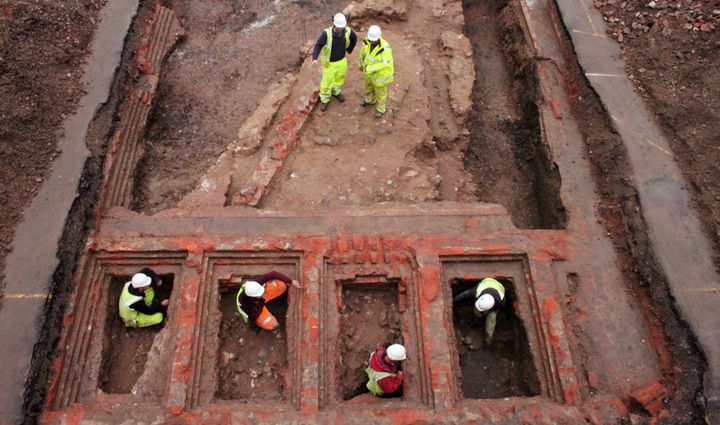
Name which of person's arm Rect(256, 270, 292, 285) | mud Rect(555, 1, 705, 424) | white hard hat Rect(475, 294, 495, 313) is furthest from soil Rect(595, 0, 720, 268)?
person's arm Rect(256, 270, 292, 285)

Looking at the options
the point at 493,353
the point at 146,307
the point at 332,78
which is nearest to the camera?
the point at 146,307

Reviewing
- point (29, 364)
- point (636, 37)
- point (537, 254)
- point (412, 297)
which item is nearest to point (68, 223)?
point (29, 364)

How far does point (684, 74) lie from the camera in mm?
6730

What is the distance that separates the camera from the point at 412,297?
526 centimetres

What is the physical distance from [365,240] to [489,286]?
1.45 m

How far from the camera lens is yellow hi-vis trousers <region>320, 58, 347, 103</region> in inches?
253

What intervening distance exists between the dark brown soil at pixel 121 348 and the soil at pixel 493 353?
3472mm

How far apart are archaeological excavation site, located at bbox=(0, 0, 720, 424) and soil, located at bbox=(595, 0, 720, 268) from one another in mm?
45

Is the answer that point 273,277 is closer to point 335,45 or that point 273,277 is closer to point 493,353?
point 493,353

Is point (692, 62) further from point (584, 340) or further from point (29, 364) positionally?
point (29, 364)

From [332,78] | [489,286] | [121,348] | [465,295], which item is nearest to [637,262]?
[489,286]

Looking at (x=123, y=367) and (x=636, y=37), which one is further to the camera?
(x=636, y=37)

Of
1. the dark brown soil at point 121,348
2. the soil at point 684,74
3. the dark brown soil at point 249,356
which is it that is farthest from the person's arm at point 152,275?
the soil at point 684,74

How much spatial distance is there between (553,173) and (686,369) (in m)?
2.75
